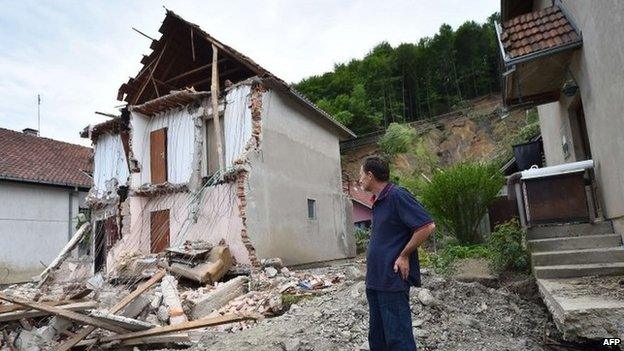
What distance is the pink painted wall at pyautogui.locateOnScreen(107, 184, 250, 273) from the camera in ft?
35.8

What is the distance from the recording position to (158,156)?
1304 cm

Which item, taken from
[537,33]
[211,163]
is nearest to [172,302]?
[211,163]

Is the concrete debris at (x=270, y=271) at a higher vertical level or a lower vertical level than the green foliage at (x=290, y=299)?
higher

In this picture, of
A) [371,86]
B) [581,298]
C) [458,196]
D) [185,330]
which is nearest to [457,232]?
[458,196]

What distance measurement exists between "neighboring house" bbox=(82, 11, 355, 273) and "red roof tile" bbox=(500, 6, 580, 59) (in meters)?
6.46

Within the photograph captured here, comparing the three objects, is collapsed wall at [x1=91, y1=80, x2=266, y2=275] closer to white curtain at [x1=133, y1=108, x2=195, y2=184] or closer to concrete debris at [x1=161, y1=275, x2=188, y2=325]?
white curtain at [x1=133, y1=108, x2=195, y2=184]

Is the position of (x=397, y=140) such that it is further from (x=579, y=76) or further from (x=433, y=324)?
(x=433, y=324)

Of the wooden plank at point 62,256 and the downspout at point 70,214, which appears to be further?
the downspout at point 70,214

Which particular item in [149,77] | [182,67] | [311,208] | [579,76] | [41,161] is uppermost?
[182,67]

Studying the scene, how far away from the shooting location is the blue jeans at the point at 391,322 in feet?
9.81

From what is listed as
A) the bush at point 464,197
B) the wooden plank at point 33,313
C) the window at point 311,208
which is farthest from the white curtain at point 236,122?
the wooden plank at point 33,313

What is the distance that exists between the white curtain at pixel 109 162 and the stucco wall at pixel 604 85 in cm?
1304

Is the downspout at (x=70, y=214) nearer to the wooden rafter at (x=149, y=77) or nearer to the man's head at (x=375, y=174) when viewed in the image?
the wooden rafter at (x=149, y=77)

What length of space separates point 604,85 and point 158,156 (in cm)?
1163
